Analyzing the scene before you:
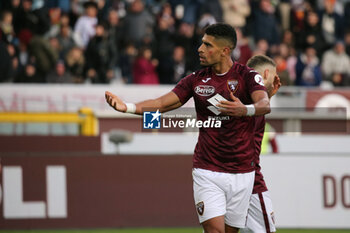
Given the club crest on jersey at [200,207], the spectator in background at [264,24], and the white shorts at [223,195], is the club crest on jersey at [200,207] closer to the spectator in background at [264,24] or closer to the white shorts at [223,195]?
the white shorts at [223,195]

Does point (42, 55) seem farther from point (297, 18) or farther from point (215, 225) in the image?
point (215, 225)

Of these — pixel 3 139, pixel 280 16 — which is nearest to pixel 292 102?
pixel 280 16

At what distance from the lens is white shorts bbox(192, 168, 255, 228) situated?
6582 mm

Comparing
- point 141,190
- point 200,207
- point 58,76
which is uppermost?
point 58,76

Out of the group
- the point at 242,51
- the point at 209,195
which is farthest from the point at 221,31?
the point at 242,51

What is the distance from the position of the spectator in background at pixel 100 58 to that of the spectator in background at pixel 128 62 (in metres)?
0.29

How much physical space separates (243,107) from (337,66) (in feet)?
40.6

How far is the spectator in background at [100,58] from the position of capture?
15.9m

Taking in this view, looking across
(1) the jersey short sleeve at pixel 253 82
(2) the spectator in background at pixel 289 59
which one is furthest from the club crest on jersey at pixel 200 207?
(2) the spectator in background at pixel 289 59

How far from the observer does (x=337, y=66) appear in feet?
58.9

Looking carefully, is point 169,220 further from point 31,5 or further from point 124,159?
point 31,5

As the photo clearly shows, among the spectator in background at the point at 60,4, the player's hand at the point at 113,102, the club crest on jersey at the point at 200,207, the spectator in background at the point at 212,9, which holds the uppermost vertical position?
the spectator in background at the point at 60,4

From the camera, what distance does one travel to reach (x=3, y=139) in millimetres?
12438

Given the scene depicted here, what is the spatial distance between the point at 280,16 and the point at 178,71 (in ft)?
13.6
